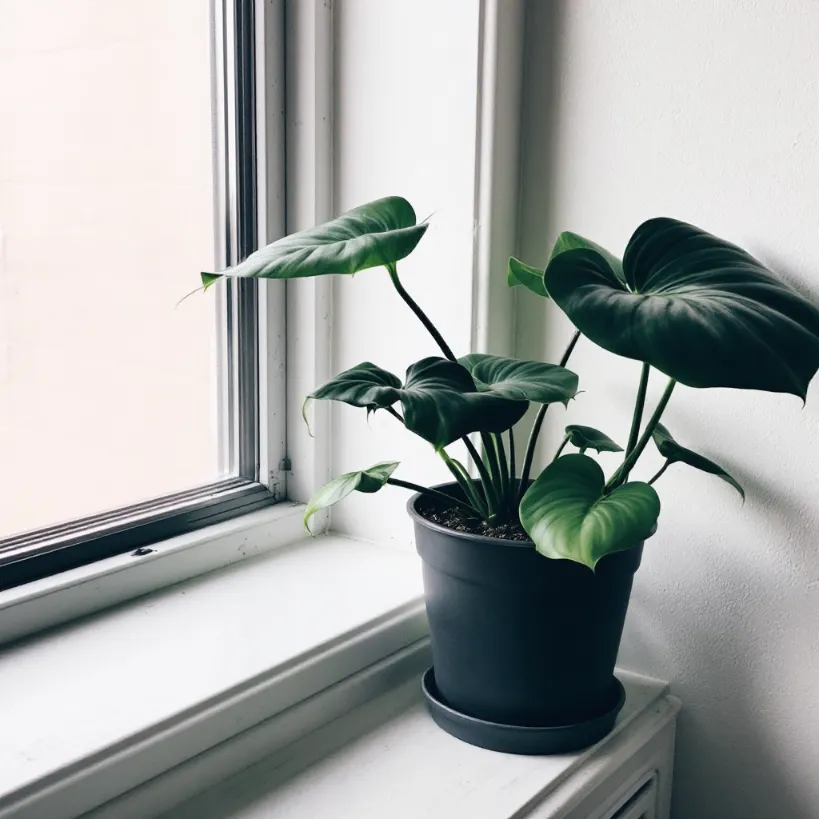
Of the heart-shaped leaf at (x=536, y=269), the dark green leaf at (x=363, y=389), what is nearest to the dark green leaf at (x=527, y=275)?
the heart-shaped leaf at (x=536, y=269)

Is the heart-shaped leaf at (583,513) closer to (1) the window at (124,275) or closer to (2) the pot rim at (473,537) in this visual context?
(2) the pot rim at (473,537)

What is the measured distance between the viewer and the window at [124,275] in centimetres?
98

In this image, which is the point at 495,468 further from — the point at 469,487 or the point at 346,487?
the point at 346,487

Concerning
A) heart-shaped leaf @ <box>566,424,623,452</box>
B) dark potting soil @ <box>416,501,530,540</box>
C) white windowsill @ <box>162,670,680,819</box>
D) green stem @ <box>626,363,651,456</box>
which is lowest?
white windowsill @ <box>162,670,680,819</box>

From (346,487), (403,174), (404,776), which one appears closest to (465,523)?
(346,487)

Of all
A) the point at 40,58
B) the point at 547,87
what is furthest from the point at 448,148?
the point at 40,58

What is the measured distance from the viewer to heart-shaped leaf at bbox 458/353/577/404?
73 centimetres

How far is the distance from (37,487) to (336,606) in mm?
368

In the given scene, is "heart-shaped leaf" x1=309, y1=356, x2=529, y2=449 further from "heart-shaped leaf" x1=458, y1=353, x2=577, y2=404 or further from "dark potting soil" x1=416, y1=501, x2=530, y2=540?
"dark potting soil" x1=416, y1=501, x2=530, y2=540

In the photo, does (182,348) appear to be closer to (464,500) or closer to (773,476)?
(464,500)

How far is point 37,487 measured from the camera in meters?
1.02

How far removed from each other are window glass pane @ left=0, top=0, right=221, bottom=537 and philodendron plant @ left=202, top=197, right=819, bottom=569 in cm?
36

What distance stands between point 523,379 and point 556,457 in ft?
0.33

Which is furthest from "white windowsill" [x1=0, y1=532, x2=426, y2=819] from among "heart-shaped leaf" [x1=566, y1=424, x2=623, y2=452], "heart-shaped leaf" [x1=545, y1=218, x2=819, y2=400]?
"heart-shaped leaf" [x1=545, y1=218, x2=819, y2=400]
